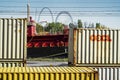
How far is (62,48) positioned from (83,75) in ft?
163

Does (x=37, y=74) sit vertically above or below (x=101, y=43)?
below

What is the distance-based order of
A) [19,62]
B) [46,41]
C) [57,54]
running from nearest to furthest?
[19,62]
[46,41]
[57,54]

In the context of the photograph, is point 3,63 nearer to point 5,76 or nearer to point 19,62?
point 19,62

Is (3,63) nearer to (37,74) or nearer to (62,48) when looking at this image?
(37,74)

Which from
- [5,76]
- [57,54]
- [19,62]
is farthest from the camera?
[57,54]

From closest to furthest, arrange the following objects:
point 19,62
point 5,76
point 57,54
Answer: point 5,76 → point 19,62 → point 57,54

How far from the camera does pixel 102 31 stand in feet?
84.5

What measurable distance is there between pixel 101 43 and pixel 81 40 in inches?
62.4

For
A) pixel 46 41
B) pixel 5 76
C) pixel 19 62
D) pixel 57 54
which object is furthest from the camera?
pixel 57 54

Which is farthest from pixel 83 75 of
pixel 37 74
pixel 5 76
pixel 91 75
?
pixel 5 76

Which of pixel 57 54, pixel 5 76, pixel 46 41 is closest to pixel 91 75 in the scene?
pixel 5 76

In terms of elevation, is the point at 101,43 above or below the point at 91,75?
above

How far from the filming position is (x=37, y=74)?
19172mm

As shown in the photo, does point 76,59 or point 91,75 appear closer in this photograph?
point 91,75
